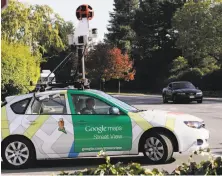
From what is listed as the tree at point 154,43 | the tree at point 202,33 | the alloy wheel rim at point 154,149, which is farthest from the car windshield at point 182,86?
the tree at point 154,43

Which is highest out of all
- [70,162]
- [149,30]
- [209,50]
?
[149,30]

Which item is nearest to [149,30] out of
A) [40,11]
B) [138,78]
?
[138,78]

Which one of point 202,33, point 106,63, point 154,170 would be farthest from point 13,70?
point 106,63

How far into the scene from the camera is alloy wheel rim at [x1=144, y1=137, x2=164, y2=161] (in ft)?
28.8

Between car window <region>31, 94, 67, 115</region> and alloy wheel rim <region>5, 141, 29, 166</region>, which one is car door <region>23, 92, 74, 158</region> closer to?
car window <region>31, 94, 67, 115</region>

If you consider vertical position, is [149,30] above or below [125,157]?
above

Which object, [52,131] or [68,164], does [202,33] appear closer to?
[68,164]

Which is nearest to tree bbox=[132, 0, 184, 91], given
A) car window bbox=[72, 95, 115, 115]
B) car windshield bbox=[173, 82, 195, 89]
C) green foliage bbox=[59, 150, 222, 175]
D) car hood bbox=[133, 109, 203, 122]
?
car windshield bbox=[173, 82, 195, 89]

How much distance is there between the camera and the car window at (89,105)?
8.86m

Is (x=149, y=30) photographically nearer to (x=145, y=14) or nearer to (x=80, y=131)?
(x=145, y=14)

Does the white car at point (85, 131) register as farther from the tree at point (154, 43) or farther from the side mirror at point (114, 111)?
the tree at point (154, 43)

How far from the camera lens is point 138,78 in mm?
67812

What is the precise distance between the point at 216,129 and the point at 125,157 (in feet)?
19.6

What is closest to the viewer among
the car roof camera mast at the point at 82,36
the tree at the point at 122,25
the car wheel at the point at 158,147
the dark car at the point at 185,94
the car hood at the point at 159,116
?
the car wheel at the point at 158,147
